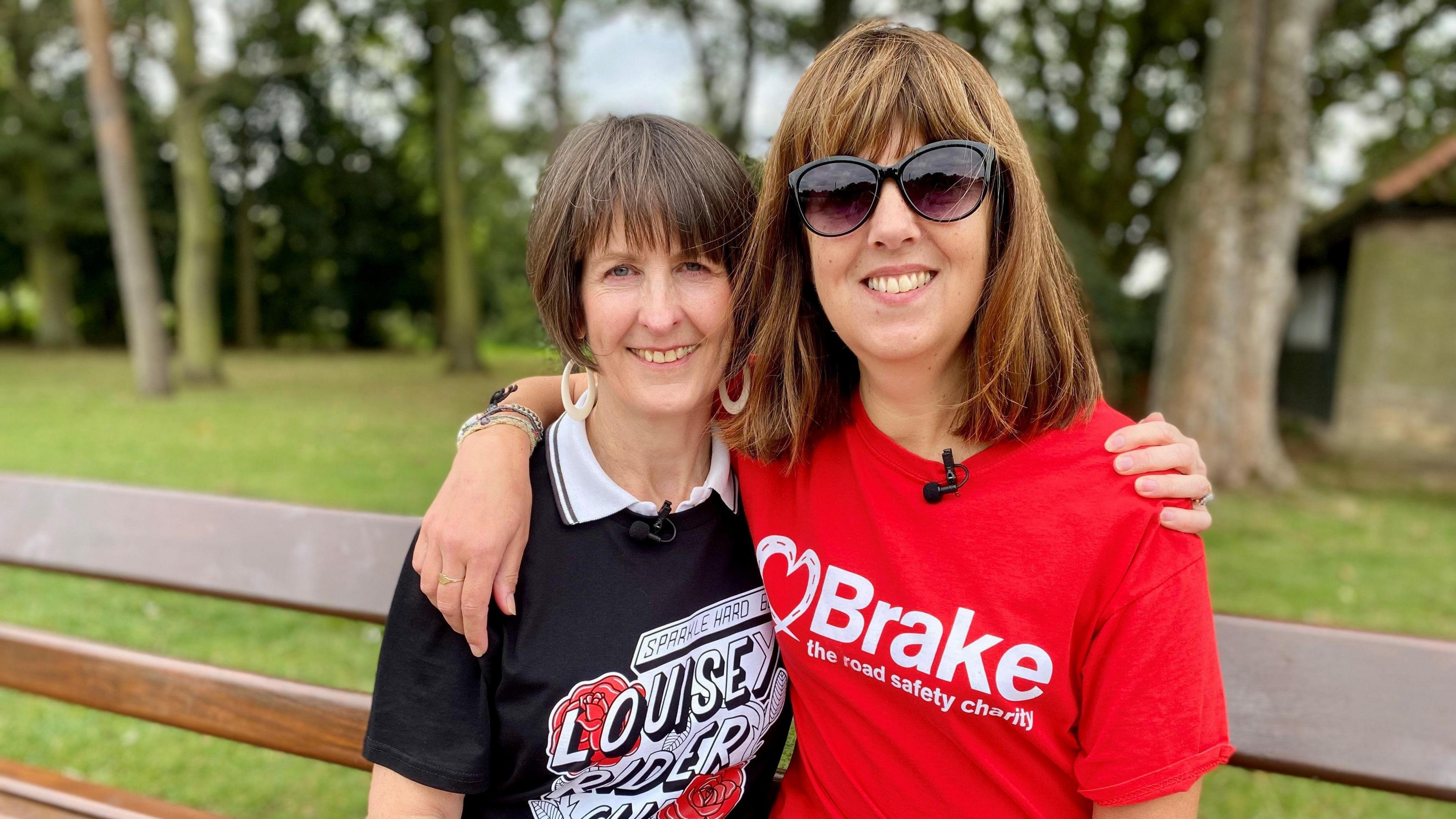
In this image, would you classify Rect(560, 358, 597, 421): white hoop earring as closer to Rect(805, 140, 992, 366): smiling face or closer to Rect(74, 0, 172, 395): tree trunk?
Rect(805, 140, 992, 366): smiling face

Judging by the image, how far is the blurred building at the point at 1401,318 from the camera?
13.0m

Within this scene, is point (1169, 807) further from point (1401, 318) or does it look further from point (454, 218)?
point (454, 218)

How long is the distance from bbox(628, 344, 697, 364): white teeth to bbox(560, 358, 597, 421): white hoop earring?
5.8 inches

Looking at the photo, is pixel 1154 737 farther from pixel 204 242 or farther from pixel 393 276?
pixel 393 276

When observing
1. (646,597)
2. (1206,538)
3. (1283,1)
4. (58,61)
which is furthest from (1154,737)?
(58,61)

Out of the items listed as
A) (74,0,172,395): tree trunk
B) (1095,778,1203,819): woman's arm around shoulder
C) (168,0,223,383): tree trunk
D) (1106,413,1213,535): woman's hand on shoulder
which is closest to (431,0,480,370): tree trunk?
(168,0,223,383): tree trunk

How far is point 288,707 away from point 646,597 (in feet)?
3.57

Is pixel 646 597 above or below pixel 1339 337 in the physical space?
above

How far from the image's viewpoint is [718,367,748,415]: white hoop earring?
1.91 meters

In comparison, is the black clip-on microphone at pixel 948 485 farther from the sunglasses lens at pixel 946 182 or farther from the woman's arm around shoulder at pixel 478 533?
the woman's arm around shoulder at pixel 478 533

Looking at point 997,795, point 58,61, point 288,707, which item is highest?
point 58,61

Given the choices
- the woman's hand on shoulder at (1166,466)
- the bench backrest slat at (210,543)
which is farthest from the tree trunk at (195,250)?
the woman's hand on shoulder at (1166,466)

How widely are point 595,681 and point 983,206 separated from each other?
1000 millimetres

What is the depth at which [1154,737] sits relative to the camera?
138 cm
